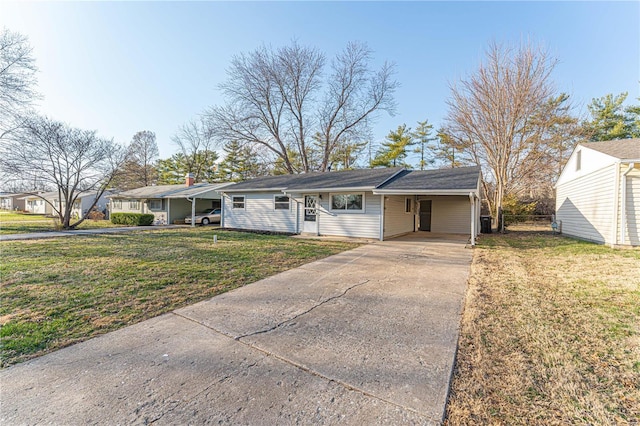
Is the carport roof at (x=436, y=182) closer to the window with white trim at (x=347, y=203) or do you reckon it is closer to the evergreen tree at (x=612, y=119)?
the window with white trim at (x=347, y=203)

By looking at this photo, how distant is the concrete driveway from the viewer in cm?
186

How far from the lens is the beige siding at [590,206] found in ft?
A: 30.7

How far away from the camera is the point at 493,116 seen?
16594 millimetres

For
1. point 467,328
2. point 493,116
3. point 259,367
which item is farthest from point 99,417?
point 493,116

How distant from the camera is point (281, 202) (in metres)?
14.1

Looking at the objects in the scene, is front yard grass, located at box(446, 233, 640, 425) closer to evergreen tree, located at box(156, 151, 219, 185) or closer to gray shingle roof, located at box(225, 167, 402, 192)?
gray shingle roof, located at box(225, 167, 402, 192)

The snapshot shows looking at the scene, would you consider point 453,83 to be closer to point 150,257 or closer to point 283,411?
point 150,257

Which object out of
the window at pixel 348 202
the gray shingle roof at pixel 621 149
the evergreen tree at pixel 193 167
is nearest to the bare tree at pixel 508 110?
the gray shingle roof at pixel 621 149

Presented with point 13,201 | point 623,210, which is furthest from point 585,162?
point 13,201

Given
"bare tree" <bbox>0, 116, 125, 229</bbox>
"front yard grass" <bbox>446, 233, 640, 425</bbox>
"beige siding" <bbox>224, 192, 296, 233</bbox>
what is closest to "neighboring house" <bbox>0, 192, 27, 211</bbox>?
"bare tree" <bbox>0, 116, 125, 229</bbox>

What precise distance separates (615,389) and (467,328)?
1231mm

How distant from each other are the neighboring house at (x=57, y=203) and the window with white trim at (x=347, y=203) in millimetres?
20334

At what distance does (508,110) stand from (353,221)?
11.8 metres

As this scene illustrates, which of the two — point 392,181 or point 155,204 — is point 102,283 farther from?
point 155,204
